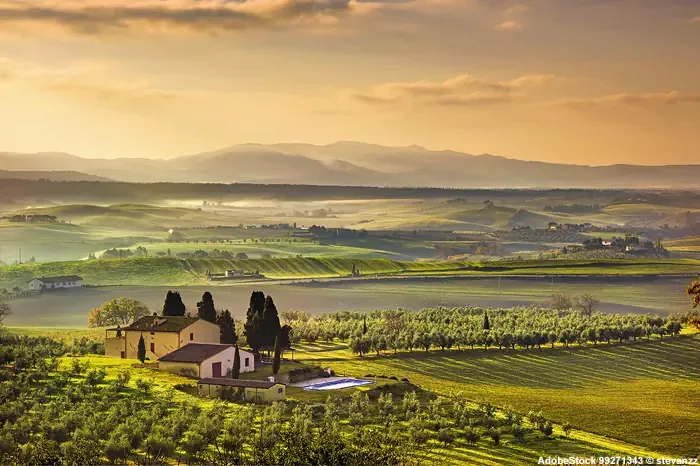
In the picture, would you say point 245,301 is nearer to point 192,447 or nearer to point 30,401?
point 30,401

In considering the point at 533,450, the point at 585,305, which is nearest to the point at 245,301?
the point at 585,305

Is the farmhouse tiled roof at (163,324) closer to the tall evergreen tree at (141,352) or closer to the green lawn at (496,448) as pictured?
the tall evergreen tree at (141,352)

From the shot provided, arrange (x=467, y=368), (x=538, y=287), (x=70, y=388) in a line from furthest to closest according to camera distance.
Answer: (x=538, y=287)
(x=467, y=368)
(x=70, y=388)

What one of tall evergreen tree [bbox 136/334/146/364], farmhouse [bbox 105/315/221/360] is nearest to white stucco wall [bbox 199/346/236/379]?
farmhouse [bbox 105/315/221/360]

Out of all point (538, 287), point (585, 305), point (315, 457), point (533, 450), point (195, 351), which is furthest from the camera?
point (538, 287)

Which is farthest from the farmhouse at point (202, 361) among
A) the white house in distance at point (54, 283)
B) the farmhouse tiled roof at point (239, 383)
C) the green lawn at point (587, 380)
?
the white house in distance at point (54, 283)

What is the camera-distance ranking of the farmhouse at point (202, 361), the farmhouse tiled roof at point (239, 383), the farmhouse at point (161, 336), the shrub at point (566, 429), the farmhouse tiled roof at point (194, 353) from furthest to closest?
1. the farmhouse at point (161, 336)
2. the farmhouse tiled roof at point (194, 353)
3. the farmhouse at point (202, 361)
4. the farmhouse tiled roof at point (239, 383)
5. the shrub at point (566, 429)

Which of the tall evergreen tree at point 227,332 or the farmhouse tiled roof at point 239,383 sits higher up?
the tall evergreen tree at point 227,332
